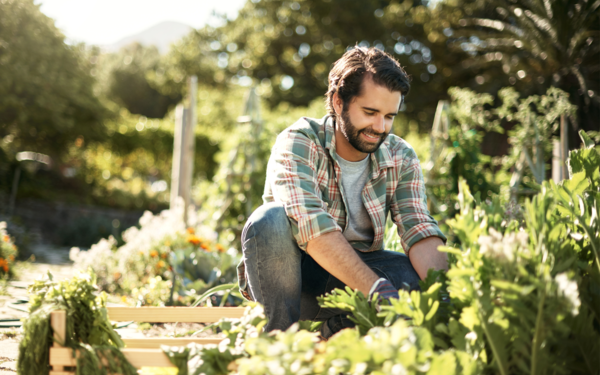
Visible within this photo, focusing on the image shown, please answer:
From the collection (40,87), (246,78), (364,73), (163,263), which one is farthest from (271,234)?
(246,78)

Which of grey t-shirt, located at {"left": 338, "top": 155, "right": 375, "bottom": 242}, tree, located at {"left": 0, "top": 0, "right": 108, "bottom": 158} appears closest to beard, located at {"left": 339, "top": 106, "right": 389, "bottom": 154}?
grey t-shirt, located at {"left": 338, "top": 155, "right": 375, "bottom": 242}

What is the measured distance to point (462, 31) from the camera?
10.5 m

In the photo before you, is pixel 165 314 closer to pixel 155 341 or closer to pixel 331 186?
pixel 155 341

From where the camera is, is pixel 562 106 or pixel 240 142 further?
pixel 240 142

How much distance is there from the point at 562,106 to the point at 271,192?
8.16 feet

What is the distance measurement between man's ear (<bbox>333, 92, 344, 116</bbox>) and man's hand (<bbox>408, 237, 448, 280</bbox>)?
2.02 feet

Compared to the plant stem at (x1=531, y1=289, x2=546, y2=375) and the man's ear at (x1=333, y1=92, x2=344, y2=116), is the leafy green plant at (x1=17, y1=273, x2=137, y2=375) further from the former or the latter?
the man's ear at (x1=333, y1=92, x2=344, y2=116)

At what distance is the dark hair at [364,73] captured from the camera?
5.96 feet

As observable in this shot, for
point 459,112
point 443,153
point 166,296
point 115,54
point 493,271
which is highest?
point 115,54

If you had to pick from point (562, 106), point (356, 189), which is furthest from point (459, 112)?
point (356, 189)

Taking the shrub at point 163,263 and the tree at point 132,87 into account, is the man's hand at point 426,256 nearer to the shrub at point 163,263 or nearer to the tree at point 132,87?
the shrub at point 163,263

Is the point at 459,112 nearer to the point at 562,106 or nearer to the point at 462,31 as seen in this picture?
the point at 562,106

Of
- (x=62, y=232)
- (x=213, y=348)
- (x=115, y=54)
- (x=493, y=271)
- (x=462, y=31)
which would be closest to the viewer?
(x=493, y=271)

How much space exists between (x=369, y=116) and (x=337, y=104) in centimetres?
21
